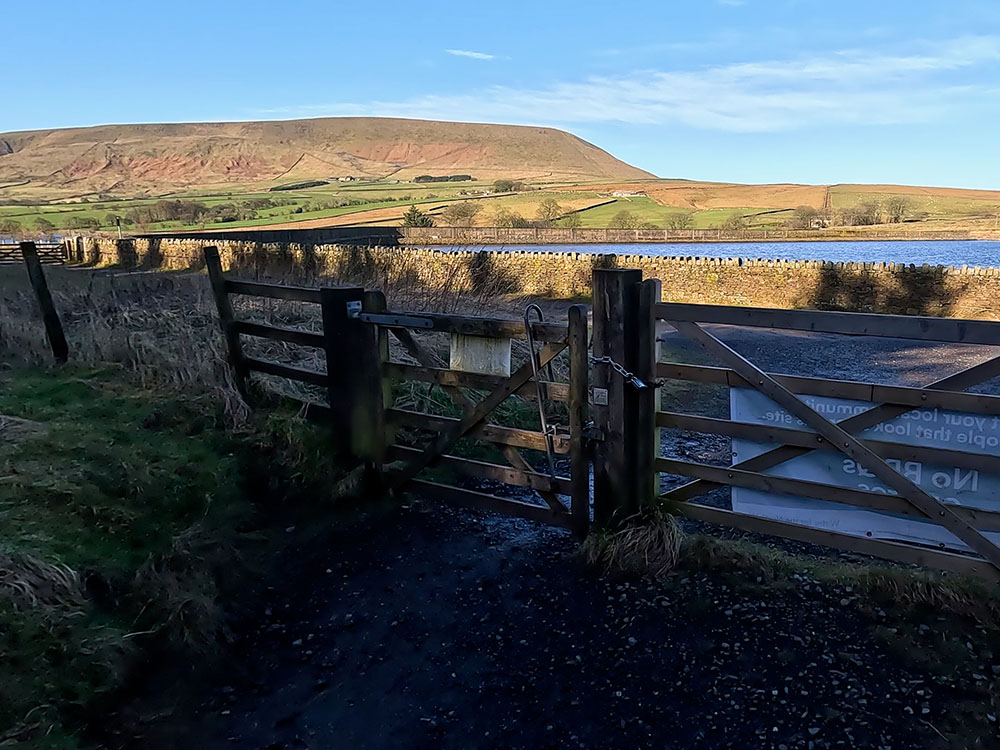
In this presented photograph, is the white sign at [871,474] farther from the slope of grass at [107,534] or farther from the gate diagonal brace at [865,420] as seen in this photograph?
the slope of grass at [107,534]

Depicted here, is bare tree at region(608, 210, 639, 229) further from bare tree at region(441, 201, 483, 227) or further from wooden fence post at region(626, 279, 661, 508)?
wooden fence post at region(626, 279, 661, 508)

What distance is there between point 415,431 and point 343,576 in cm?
255

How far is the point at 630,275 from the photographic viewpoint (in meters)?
4.12

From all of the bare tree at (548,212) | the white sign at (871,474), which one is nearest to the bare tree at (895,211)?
the bare tree at (548,212)

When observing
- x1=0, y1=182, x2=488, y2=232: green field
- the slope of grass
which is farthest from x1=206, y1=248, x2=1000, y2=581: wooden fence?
x1=0, y1=182, x2=488, y2=232: green field

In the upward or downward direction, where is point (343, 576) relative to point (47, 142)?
downward

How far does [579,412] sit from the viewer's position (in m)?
4.46

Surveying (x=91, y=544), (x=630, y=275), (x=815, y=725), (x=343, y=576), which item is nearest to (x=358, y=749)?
(x=343, y=576)

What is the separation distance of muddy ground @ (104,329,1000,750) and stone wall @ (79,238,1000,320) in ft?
33.1

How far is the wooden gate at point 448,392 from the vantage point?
179 inches

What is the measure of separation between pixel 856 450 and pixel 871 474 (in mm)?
256

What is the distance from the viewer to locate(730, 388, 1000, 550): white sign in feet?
11.5

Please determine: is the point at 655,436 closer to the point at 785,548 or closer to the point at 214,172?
the point at 785,548

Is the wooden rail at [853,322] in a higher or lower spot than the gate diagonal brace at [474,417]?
higher
